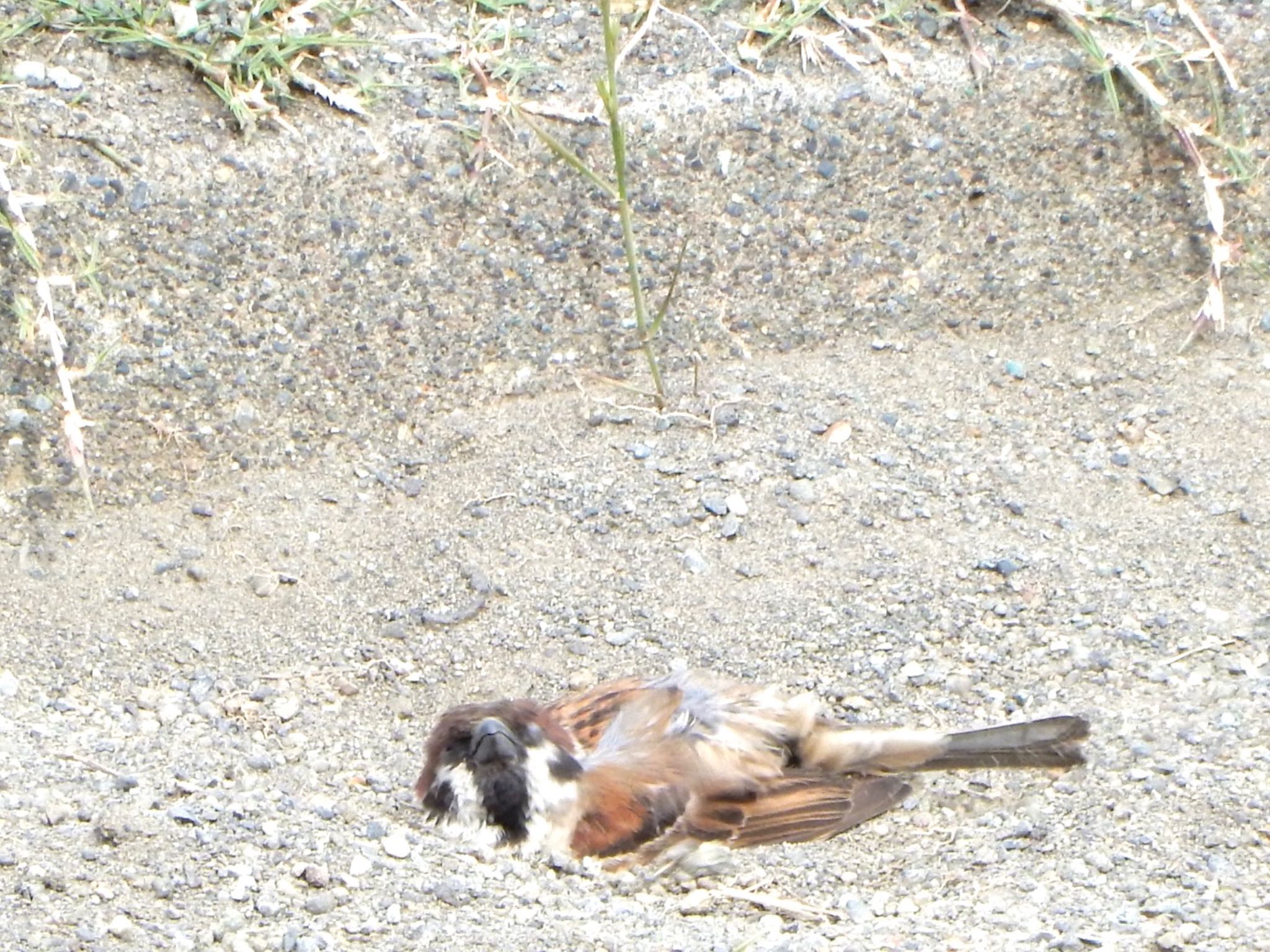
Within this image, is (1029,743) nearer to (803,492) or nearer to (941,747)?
(941,747)

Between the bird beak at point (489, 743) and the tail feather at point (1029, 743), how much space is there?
0.96 metres

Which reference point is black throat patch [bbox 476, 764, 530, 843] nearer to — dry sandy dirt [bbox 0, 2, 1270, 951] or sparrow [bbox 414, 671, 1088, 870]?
sparrow [bbox 414, 671, 1088, 870]

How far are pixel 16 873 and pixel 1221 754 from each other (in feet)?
7.50

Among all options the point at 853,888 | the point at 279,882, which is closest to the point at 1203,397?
the point at 853,888

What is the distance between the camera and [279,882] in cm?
299

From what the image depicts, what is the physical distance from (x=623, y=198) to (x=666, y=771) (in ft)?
4.40

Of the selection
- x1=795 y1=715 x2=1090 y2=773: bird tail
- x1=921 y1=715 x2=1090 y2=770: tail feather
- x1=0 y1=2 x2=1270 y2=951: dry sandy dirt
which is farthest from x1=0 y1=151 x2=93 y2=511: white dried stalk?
x1=921 y1=715 x2=1090 y2=770: tail feather

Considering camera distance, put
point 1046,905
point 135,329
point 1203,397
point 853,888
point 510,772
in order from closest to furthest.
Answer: point 1046,905 → point 853,888 → point 510,772 → point 135,329 → point 1203,397

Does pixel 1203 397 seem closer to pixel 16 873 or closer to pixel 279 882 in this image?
pixel 279 882

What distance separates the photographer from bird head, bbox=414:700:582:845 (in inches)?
139

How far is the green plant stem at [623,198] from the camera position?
3572mm

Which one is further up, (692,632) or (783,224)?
(783,224)

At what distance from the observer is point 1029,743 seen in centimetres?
339

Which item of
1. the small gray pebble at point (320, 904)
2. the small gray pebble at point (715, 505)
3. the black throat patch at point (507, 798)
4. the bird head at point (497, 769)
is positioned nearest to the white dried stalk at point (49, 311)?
the bird head at point (497, 769)
